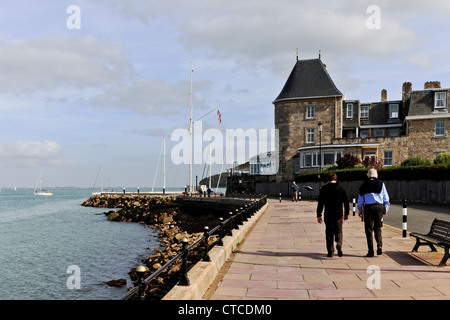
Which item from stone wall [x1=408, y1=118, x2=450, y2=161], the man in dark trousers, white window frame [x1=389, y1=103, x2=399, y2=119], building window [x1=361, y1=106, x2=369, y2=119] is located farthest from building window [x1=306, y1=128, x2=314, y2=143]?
the man in dark trousers

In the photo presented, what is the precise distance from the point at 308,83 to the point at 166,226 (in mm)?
27380

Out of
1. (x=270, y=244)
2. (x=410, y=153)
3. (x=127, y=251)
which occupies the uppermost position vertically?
(x=410, y=153)

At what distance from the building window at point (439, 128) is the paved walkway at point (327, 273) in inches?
1502

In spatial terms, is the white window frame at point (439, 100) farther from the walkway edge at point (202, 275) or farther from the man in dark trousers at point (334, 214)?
the walkway edge at point (202, 275)

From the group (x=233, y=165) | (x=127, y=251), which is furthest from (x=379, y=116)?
(x=127, y=251)

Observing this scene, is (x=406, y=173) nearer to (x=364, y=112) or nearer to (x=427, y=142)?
(x=427, y=142)

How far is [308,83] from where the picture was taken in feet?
168

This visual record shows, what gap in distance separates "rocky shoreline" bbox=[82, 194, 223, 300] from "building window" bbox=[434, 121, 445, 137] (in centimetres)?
2707

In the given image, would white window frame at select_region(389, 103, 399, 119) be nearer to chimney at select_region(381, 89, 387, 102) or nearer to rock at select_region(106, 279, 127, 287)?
chimney at select_region(381, 89, 387, 102)

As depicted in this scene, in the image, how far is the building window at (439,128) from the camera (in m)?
44.8

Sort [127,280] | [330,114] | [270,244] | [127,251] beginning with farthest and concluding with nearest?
[330,114] < [127,251] < [127,280] < [270,244]

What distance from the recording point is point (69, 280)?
16.9 meters
